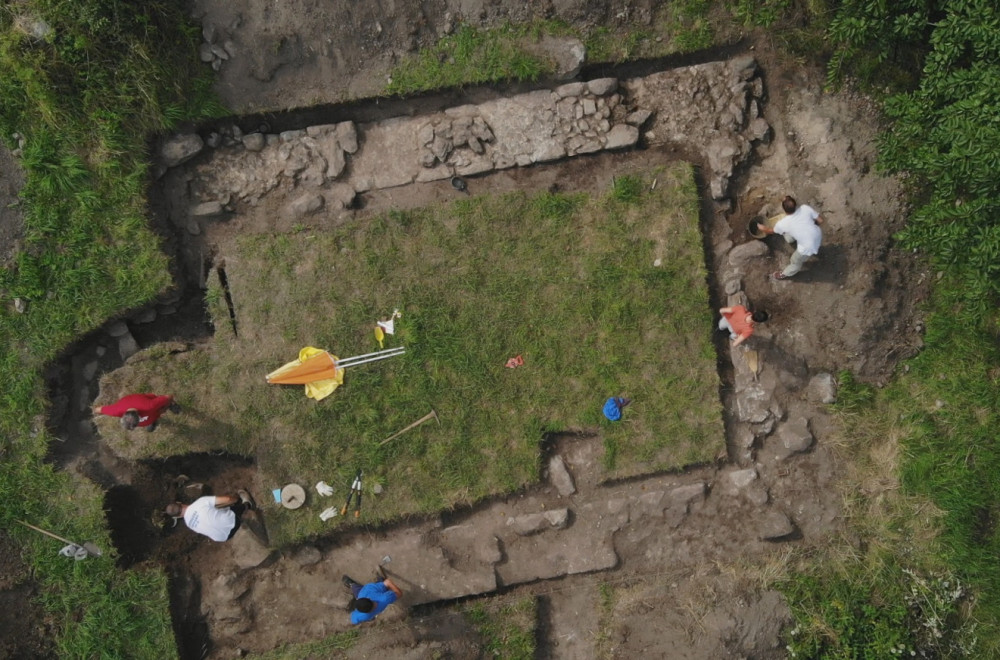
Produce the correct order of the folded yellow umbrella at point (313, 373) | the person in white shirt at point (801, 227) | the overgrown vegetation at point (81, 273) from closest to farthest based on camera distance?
the person in white shirt at point (801, 227) → the overgrown vegetation at point (81, 273) → the folded yellow umbrella at point (313, 373)

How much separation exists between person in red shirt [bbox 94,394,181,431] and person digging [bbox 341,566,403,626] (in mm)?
2749

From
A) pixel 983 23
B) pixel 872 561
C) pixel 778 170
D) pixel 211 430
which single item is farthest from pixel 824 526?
pixel 211 430

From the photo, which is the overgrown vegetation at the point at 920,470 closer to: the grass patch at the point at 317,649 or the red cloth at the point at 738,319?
the red cloth at the point at 738,319

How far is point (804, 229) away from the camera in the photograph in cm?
675

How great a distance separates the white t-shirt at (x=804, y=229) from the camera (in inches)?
266

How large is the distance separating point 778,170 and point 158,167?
23.9ft

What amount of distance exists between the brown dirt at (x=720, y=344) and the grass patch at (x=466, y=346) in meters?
0.36

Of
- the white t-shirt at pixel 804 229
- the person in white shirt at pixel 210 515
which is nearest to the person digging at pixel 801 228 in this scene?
the white t-shirt at pixel 804 229

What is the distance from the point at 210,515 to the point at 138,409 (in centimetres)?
134

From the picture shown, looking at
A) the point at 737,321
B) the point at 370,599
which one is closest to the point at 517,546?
the point at 370,599

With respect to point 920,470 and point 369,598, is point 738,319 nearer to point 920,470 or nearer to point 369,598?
point 920,470

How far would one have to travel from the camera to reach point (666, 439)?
288 inches

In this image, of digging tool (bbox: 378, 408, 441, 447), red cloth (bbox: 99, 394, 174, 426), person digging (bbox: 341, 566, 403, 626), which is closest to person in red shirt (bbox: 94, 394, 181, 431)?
red cloth (bbox: 99, 394, 174, 426)

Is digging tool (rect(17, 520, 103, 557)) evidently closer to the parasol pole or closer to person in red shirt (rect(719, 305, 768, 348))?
the parasol pole
